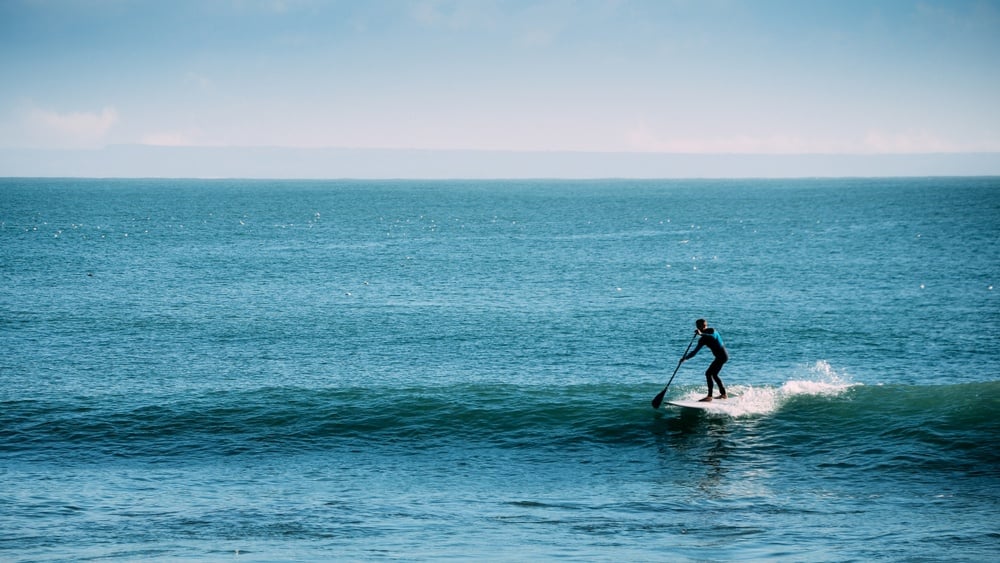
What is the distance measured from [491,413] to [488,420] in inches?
29.2

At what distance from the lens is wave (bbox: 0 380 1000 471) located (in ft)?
98.4

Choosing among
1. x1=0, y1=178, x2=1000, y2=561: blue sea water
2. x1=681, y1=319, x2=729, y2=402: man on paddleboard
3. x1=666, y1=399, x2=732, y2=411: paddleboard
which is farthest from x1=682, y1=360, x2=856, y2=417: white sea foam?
x1=681, y1=319, x2=729, y2=402: man on paddleboard

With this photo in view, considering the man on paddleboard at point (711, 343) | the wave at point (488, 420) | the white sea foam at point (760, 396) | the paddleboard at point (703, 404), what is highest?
the man on paddleboard at point (711, 343)

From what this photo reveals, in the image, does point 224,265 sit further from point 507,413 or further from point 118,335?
point 507,413

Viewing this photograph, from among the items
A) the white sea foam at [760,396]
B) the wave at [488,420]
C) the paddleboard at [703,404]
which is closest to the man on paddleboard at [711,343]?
the paddleboard at [703,404]

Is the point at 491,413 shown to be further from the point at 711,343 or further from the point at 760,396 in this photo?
the point at 760,396

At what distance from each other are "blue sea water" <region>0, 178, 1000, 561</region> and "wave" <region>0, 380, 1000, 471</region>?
156 millimetres

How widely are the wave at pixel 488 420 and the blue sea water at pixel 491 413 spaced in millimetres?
156

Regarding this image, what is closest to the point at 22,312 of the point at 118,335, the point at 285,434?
the point at 118,335

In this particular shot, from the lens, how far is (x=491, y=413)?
112 feet

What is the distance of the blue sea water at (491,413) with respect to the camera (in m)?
21.2

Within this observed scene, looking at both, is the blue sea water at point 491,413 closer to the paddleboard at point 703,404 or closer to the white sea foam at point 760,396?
the white sea foam at point 760,396

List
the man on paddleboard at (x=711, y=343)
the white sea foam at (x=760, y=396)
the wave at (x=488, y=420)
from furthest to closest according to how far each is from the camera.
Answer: the white sea foam at (x=760, y=396), the wave at (x=488, y=420), the man on paddleboard at (x=711, y=343)

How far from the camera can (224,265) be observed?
88.2 meters
